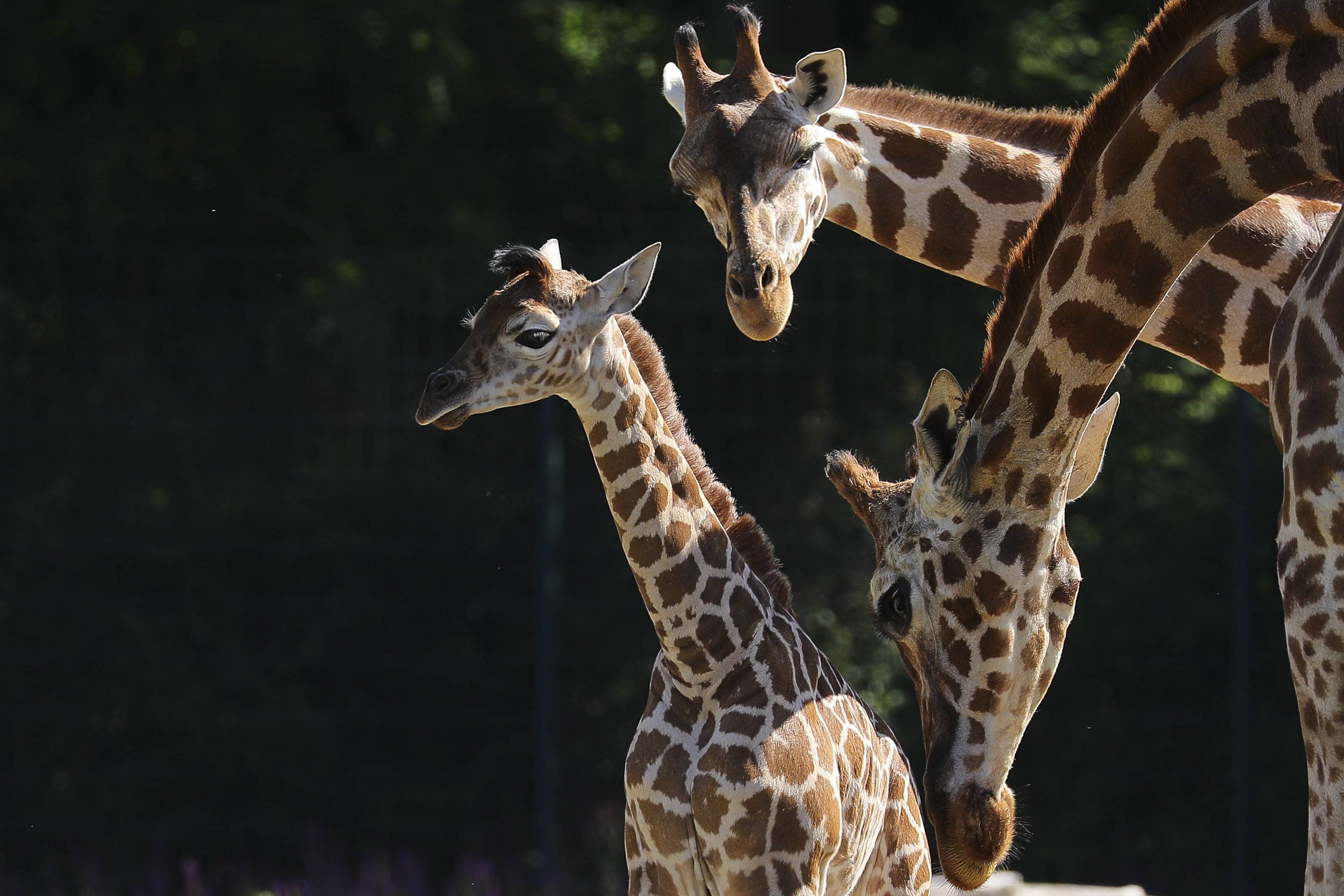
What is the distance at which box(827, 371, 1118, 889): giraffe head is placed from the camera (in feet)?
9.18

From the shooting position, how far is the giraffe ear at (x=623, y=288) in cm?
394

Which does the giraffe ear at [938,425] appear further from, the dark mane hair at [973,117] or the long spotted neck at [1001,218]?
the dark mane hair at [973,117]

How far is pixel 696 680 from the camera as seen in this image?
3.82 metres

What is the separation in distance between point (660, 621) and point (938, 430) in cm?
122

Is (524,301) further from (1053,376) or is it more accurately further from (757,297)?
(1053,376)

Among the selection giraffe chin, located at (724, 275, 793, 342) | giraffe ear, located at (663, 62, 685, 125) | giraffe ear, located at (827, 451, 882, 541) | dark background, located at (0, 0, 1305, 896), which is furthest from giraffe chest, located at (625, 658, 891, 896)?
dark background, located at (0, 0, 1305, 896)

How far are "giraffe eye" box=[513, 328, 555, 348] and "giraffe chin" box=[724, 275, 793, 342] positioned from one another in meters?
0.46

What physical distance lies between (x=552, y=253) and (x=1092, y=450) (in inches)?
63.2

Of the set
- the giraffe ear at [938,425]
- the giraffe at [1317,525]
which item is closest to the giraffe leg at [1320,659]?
the giraffe at [1317,525]

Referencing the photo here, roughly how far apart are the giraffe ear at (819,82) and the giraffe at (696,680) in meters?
0.60

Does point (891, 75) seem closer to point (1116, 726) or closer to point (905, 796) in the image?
point (1116, 726)

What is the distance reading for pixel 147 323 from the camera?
745 cm

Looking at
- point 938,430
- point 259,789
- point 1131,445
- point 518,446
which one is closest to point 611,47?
point 518,446

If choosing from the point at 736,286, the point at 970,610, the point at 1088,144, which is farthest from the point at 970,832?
the point at 736,286
